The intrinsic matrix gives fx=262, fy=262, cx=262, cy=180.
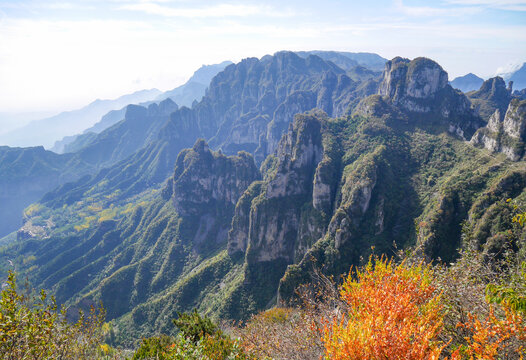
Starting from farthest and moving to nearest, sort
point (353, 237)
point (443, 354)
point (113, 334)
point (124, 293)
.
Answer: point (124, 293) < point (113, 334) < point (353, 237) < point (443, 354)

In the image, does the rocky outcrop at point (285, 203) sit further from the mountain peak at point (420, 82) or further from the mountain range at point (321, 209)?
the mountain peak at point (420, 82)

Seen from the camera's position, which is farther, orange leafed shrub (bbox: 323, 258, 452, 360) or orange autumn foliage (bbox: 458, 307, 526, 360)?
orange leafed shrub (bbox: 323, 258, 452, 360)

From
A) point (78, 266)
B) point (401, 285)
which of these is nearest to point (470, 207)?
point (401, 285)

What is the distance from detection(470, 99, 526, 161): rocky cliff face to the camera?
62.2 m

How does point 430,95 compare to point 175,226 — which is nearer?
point 430,95

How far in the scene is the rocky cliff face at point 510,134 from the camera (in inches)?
2448

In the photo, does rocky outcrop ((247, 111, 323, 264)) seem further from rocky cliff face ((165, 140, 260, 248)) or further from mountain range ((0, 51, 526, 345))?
rocky cliff face ((165, 140, 260, 248))

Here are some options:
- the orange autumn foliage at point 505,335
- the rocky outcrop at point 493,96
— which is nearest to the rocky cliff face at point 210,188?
the rocky outcrop at point 493,96

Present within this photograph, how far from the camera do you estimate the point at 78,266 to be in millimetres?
172875

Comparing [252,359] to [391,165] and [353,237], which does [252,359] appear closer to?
[353,237]

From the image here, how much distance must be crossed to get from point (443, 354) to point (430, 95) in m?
123

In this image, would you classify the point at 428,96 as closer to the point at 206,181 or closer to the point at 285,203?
the point at 285,203

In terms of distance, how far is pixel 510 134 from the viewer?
65.3m

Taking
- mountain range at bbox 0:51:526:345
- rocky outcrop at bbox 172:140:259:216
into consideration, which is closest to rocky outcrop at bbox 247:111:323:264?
mountain range at bbox 0:51:526:345
